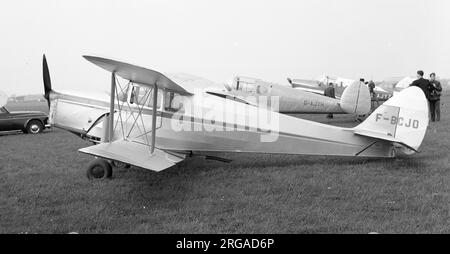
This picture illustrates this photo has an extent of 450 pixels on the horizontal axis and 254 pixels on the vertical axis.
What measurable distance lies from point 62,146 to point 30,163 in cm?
221

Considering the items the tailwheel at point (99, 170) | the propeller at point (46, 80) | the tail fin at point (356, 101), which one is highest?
the propeller at point (46, 80)

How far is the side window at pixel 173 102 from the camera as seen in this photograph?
6578 mm

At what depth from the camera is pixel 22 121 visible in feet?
44.0

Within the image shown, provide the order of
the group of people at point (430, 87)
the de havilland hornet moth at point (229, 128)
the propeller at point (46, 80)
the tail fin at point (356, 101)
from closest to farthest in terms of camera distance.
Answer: the de havilland hornet moth at point (229, 128) < the propeller at point (46, 80) < the group of people at point (430, 87) < the tail fin at point (356, 101)

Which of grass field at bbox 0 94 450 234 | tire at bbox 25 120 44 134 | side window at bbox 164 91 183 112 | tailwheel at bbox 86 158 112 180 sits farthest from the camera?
tire at bbox 25 120 44 134

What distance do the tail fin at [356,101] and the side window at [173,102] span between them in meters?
8.56

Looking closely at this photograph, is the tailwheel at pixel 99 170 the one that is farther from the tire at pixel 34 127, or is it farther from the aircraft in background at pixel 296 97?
the tire at pixel 34 127

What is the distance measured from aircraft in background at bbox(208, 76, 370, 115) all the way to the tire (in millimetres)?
5865

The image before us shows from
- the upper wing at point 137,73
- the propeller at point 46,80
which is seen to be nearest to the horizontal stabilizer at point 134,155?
the upper wing at point 137,73

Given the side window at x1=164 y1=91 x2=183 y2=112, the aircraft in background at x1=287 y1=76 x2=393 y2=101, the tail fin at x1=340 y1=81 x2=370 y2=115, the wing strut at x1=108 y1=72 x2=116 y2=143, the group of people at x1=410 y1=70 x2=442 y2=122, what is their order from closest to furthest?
the wing strut at x1=108 y1=72 x2=116 y2=143, the side window at x1=164 y1=91 x2=183 y2=112, the group of people at x1=410 y1=70 x2=442 y2=122, the tail fin at x1=340 y1=81 x2=370 y2=115, the aircraft in background at x1=287 y1=76 x2=393 y2=101

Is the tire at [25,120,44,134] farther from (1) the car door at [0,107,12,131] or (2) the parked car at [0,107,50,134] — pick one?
(1) the car door at [0,107,12,131]

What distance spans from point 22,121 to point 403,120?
11888 millimetres

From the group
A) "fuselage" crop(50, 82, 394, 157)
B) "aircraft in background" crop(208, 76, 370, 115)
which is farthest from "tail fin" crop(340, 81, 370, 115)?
"fuselage" crop(50, 82, 394, 157)

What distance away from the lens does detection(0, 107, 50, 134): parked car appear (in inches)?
517
